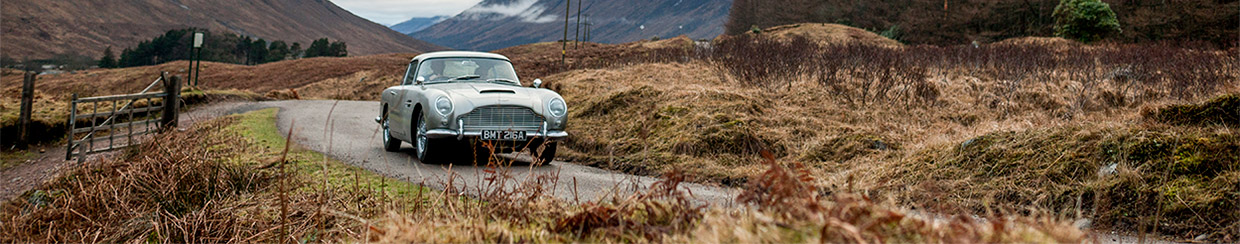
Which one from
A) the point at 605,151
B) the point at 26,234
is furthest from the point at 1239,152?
the point at 26,234

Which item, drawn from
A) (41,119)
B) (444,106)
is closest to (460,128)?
(444,106)

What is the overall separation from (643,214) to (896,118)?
837cm

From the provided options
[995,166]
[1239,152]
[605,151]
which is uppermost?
[1239,152]

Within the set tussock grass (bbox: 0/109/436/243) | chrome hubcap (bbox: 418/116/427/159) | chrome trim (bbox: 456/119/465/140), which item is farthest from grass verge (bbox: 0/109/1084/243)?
chrome trim (bbox: 456/119/465/140)

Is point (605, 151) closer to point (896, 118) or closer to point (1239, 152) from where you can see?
point (896, 118)

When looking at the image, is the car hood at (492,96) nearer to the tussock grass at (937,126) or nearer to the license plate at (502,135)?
the license plate at (502,135)

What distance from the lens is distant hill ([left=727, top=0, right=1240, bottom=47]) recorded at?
33219mm

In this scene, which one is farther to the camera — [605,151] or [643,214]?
[605,151]

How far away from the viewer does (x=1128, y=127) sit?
656 cm

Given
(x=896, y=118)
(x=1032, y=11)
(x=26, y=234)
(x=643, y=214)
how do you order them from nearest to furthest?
1. (x=643, y=214)
2. (x=26, y=234)
3. (x=896, y=118)
4. (x=1032, y=11)

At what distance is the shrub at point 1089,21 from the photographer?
96.6ft

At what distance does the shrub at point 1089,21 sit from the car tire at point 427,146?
2894cm

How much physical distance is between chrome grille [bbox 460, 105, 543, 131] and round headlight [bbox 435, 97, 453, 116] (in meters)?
0.17

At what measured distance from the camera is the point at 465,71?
9984mm
